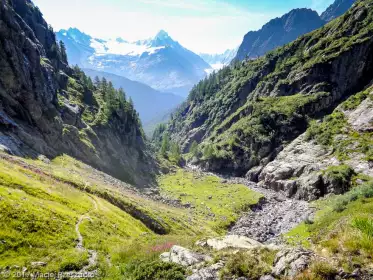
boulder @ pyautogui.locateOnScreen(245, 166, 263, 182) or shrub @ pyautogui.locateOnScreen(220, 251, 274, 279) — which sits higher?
shrub @ pyautogui.locateOnScreen(220, 251, 274, 279)

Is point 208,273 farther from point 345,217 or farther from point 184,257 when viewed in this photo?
point 345,217

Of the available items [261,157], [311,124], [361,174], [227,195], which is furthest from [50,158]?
[311,124]

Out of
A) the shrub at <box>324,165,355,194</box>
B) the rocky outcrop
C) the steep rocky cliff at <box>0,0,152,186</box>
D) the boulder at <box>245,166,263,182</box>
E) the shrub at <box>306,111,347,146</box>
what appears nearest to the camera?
the steep rocky cliff at <box>0,0,152,186</box>

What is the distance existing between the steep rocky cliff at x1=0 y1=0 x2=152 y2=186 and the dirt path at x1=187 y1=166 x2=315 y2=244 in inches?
2198

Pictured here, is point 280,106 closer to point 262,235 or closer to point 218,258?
point 262,235

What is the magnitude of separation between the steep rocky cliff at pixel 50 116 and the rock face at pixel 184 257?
50.9m

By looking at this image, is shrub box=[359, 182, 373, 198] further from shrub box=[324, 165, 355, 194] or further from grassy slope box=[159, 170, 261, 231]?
shrub box=[324, 165, 355, 194]

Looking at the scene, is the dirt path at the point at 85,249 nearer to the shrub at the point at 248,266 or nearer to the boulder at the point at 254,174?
the shrub at the point at 248,266

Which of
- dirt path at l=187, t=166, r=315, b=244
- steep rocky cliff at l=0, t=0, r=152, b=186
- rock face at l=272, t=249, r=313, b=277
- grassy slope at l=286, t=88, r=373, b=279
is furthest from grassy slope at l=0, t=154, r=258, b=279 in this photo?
steep rocky cliff at l=0, t=0, r=152, b=186

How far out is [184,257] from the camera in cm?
2078

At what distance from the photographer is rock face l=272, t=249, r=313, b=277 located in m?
14.7

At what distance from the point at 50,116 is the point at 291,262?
3732 inches

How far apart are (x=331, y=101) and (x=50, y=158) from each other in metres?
154

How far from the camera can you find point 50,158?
3017 inches
